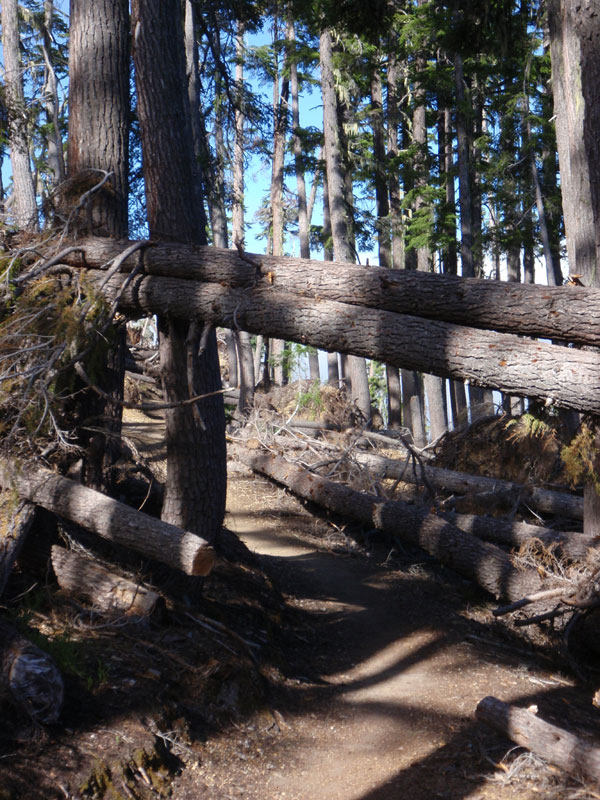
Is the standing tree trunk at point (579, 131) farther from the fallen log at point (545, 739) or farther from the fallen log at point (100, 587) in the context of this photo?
the fallen log at point (100, 587)

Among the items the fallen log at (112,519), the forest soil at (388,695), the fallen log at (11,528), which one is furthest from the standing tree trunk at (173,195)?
the forest soil at (388,695)

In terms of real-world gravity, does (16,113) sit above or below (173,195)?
above

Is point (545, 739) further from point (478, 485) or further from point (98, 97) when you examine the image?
point (478, 485)

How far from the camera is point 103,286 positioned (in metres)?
5.55

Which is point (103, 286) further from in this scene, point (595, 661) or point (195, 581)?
point (595, 661)

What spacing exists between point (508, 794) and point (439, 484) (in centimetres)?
757

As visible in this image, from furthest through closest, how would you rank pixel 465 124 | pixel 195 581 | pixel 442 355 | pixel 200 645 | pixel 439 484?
pixel 465 124, pixel 439 484, pixel 195 581, pixel 200 645, pixel 442 355

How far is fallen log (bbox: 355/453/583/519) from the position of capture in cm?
1011

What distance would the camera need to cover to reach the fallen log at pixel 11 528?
5316 mm

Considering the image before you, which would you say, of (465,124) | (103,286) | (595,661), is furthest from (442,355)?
(465,124)

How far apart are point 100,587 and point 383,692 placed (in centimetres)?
277

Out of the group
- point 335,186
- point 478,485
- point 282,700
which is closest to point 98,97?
point 282,700

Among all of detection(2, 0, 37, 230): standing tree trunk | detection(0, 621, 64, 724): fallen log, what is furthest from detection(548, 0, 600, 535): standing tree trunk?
detection(2, 0, 37, 230): standing tree trunk

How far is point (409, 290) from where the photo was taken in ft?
15.8
